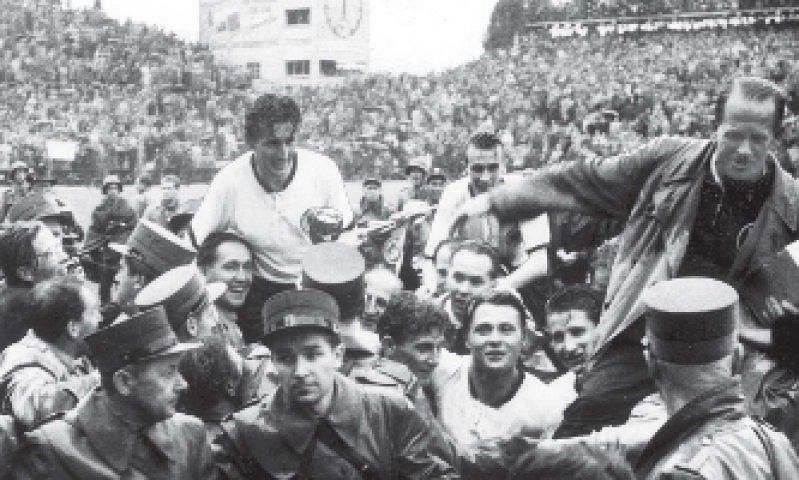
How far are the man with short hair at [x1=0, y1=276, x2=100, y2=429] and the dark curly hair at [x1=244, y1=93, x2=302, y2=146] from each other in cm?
139

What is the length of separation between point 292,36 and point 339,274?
43.4 meters

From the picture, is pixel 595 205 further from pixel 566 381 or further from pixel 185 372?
pixel 185 372

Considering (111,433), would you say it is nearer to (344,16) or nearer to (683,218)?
(683,218)

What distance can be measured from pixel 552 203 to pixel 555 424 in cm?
98

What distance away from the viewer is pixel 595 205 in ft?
13.5

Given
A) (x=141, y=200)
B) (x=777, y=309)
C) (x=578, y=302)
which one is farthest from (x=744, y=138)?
(x=141, y=200)

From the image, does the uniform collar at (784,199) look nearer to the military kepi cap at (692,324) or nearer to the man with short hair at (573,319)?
the military kepi cap at (692,324)

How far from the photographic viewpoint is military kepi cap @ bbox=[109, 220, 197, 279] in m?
5.43

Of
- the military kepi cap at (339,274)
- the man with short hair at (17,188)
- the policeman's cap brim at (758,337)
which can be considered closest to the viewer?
the policeman's cap brim at (758,337)

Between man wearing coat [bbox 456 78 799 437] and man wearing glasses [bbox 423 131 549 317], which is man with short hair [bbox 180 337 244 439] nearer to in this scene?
man wearing coat [bbox 456 78 799 437]

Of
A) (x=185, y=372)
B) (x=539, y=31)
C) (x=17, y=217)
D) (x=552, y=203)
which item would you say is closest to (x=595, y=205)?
(x=552, y=203)

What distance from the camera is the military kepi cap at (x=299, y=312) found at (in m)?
3.72

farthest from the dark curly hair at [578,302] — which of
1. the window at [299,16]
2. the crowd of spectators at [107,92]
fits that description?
the window at [299,16]

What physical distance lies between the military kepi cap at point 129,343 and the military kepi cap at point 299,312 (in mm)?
341
